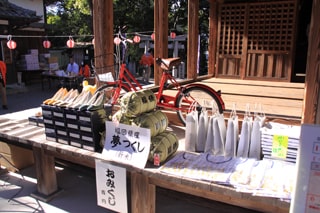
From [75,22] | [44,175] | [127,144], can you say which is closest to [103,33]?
[44,175]

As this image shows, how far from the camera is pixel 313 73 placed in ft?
8.28

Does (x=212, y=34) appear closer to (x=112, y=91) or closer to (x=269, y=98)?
(x=269, y=98)

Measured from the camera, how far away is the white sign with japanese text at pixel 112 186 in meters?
2.51

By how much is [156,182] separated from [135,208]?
1.19 ft

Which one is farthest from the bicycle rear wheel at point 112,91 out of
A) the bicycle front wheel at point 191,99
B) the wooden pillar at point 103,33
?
the bicycle front wheel at point 191,99

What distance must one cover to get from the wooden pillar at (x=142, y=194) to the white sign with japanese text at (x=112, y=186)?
0.34 feet

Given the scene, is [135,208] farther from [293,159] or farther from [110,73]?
[110,73]

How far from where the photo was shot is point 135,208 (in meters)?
2.64

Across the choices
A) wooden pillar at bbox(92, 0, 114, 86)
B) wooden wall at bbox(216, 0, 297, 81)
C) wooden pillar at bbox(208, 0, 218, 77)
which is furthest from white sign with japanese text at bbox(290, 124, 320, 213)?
wooden pillar at bbox(208, 0, 218, 77)

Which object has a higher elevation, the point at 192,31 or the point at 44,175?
the point at 192,31

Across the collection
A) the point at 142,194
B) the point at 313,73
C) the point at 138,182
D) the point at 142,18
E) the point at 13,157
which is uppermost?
the point at 142,18

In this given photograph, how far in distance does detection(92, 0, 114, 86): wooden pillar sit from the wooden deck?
1967 millimetres

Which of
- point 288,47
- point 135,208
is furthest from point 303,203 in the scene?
point 288,47

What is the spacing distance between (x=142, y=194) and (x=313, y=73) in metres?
1.89
